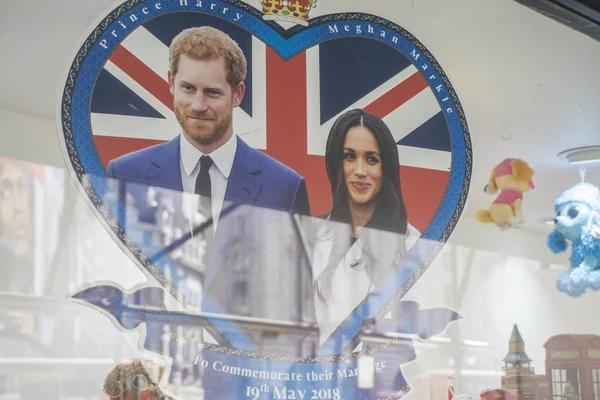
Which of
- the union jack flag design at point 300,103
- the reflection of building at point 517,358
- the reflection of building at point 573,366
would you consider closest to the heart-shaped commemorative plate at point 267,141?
the union jack flag design at point 300,103

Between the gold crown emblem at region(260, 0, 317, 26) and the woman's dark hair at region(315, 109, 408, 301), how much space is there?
213 mm

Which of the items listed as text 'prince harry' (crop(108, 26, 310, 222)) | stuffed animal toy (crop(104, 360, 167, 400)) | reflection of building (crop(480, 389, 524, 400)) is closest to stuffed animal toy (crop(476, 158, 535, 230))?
reflection of building (crop(480, 389, 524, 400))

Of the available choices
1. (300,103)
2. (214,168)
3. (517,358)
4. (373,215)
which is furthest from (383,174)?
(517,358)

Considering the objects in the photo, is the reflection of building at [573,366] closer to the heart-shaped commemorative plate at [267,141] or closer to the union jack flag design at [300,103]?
the heart-shaped commemorative plate at [267,141]

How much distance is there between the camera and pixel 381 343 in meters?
1.52

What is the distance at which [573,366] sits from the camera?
1723 mm

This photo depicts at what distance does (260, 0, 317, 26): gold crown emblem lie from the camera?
155cm

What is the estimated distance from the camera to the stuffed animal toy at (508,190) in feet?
5.60

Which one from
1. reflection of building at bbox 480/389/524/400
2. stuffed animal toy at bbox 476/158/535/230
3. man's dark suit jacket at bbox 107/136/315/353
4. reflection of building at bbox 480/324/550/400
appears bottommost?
reflection of building at bbox 480/389/524/400

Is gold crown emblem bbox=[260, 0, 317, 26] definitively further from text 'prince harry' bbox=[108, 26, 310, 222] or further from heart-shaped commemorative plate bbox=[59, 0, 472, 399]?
text 'prince harry' bbox=[108, 26, 310, 222]

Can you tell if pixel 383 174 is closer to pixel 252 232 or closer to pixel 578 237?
pixel 252 232

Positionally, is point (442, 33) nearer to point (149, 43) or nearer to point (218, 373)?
point (149, 43)

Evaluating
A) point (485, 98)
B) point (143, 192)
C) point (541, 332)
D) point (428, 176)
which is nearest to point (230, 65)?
point (143, 192)

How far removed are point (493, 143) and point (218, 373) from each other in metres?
0.79
